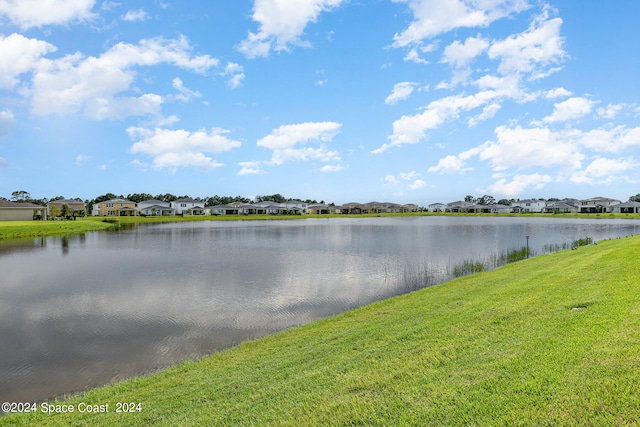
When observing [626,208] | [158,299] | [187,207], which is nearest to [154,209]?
[187,207]

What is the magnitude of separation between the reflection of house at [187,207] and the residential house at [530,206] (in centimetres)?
10615

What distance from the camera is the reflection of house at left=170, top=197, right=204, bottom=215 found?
10344cm

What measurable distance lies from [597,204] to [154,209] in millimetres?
131135

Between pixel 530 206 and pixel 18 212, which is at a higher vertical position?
pixel 530 206

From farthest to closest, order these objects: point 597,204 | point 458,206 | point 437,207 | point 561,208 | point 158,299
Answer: point 437,207
point 458,206
point 561,208
point 597,204
point 158,299

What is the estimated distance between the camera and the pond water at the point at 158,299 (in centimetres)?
902

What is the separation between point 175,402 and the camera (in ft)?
18.6

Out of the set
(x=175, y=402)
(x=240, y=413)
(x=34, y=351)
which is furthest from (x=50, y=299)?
(x=240, y=413)

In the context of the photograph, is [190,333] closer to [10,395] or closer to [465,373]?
[10,395]

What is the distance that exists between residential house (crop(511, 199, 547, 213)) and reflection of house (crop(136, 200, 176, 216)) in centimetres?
11370

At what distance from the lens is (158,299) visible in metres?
14.4

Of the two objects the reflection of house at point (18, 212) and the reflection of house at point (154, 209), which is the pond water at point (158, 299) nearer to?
the reflection of house at point (18, 212)

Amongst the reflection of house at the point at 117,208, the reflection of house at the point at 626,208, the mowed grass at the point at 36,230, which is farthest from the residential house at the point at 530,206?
the mowed grass at the point at 36,230

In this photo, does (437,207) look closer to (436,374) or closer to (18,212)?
(18,212)
